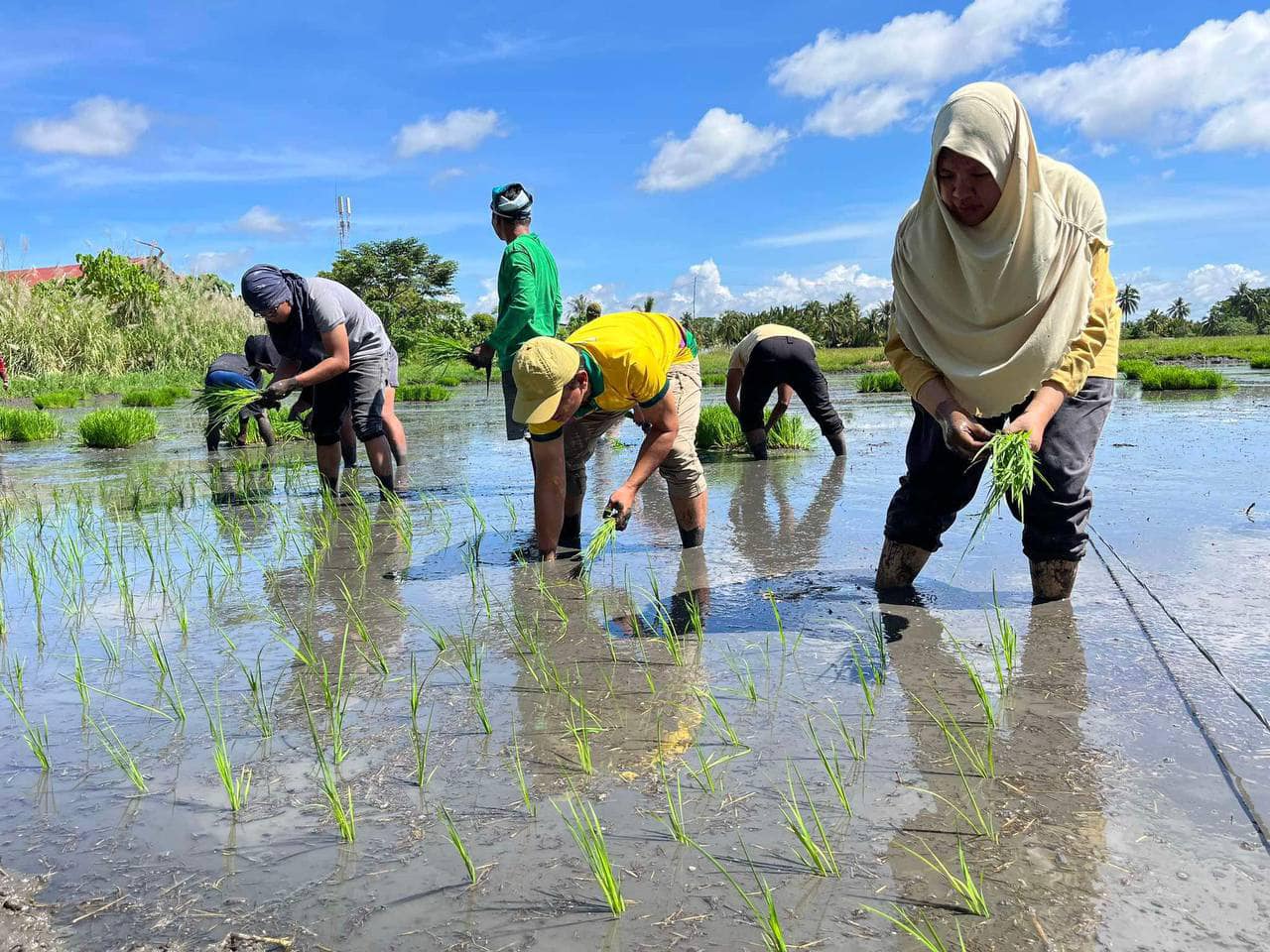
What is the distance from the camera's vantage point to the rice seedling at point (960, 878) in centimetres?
166

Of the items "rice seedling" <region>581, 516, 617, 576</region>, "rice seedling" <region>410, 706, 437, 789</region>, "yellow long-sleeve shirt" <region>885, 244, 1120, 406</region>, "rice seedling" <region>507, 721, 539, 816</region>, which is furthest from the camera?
"rice seedling" <region>581, 516, 617, 576</region>

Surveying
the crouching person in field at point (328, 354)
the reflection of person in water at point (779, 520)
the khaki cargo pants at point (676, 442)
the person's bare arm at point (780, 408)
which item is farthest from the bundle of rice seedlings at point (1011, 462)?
the person's bare arm at point (780, 408)

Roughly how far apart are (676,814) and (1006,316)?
193 centimetres

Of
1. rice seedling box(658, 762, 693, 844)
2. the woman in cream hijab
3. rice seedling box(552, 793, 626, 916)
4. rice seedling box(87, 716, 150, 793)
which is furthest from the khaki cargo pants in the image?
rice seedling box(552, 793, 626, 916)

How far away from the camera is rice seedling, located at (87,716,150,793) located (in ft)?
7.47

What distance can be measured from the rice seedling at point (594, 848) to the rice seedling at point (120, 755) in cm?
98

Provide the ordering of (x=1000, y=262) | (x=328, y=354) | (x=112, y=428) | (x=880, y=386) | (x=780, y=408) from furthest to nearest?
(x=880, y=386)
(x=112, y=428)
(x=780, y=408)
(x=328, y=354)
(x=1000, y=262)

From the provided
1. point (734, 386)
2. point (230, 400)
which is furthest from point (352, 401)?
point (734, 386)

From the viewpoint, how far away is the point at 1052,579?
344 cm

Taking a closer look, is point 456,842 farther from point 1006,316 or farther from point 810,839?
point 1006,316

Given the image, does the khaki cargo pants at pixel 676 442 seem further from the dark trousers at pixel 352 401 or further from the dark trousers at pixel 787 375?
the dark trousers at pixel 787 375

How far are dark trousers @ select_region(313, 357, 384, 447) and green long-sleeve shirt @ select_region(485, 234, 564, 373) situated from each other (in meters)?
1.16

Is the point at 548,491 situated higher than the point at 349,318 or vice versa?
the point at 349,318

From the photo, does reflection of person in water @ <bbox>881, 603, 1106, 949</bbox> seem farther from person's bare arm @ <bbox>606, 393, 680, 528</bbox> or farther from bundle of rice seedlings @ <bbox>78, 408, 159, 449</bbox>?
bundle of rice seedlings @ <bbox>78, 408, 159, 449</bbox>
